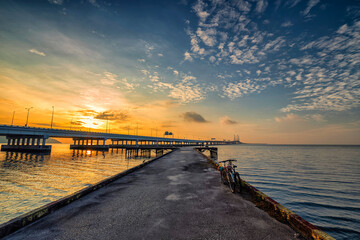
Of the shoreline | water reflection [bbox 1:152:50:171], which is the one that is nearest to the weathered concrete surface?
the shoreline

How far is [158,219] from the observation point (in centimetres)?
477

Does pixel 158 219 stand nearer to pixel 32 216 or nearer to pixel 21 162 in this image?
pixel 32 216

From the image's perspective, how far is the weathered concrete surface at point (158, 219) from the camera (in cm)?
403

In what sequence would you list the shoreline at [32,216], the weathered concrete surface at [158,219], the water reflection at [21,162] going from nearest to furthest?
the weathered concrete surface at [158,219]
the shoreline at [32,216]
the water reflection at [21,162]

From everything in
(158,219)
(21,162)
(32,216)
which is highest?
(32,216)

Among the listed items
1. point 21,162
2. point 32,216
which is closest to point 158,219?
point 32,216

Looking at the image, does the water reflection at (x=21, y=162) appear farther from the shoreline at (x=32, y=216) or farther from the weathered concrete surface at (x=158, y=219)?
the weathered concrete surface at (x=158, y=219)

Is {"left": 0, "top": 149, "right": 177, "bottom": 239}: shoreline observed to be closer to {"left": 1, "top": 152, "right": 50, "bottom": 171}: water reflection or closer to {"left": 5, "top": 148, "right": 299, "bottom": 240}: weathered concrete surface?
A: {"left": 5, "top": 148, "right": 299, "bottom": 240}: weathered concrete surface

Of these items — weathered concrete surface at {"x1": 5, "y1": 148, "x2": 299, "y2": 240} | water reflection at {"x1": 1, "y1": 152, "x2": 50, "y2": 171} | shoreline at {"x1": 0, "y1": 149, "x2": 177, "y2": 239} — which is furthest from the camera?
water reflection at {"x1": 1, "y1": 152, "x2": 50, "y2": 171}

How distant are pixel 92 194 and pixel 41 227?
284 centimetres

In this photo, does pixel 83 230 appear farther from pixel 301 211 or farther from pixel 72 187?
pixel 72 187

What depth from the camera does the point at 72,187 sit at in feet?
52.0

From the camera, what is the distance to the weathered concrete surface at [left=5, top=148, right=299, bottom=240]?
4.03 metres

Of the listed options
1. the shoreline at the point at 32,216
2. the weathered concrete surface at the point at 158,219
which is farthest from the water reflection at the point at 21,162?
the weathered concrete surface at the point at 158,219
